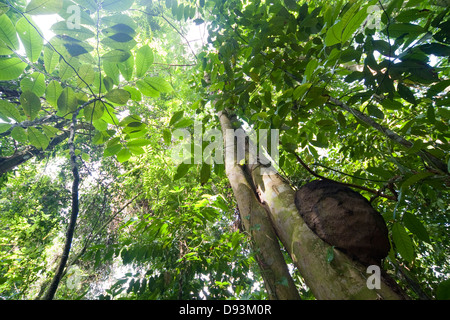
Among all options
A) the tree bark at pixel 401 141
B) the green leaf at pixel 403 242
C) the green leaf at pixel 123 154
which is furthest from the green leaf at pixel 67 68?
the green leaf at pixel 403 242

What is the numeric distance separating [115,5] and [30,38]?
12.6 inches

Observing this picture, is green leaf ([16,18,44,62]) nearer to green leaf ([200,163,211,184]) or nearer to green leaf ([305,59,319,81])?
green leaf ([200,163,211,184])

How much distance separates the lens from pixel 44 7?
0.68 meters

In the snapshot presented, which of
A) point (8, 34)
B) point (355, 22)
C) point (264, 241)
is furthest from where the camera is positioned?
point (264, 241)

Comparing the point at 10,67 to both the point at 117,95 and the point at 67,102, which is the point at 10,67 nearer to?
the point at 67,102

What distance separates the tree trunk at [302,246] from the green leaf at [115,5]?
0.98 m

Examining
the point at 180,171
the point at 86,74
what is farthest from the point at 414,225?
the point at 86,74

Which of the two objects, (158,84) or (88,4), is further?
(158,84)

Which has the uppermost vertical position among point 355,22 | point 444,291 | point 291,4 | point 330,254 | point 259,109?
point 291,4

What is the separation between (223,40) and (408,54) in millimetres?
964

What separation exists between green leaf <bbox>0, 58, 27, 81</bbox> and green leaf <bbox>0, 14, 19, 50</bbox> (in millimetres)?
57

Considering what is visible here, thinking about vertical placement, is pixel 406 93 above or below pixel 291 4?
below

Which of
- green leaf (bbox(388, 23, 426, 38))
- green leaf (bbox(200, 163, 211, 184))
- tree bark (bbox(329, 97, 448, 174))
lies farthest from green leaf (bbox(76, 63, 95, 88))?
green leaf (bbox(388, 23, 426, 38))

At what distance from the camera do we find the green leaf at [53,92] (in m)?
0.84
